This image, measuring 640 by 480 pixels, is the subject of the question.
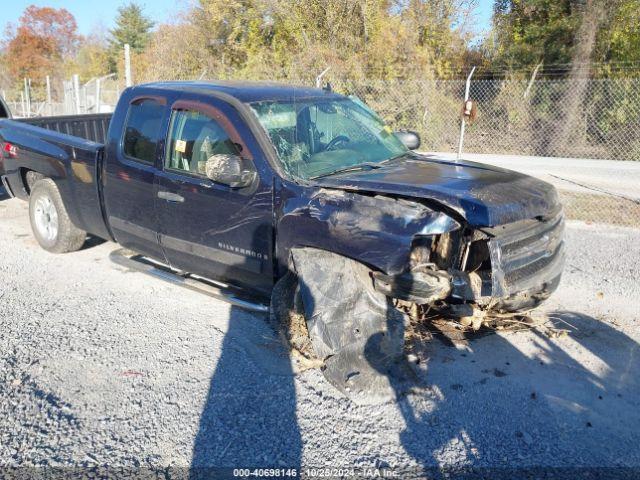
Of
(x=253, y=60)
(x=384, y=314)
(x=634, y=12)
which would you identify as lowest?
(x=384, y=314)

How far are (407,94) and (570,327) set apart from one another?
1067 centimetres

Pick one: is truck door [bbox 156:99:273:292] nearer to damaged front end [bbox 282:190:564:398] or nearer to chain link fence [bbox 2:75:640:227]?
damaged front end [bbox 282:190:564:398]

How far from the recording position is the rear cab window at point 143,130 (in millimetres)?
4641

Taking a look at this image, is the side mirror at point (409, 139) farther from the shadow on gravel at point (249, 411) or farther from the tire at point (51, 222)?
the tire at point (51, 222)

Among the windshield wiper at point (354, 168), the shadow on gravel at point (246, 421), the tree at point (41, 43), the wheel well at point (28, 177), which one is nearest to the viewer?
the shadow on gravel at point (246, 421)

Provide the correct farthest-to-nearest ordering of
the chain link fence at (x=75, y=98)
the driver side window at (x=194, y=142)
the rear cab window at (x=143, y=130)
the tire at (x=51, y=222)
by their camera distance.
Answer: the chain link fence at (x=75, y=98), the tire at (x=51, y=222), the rear cab window at (x=143, y=130), the driver side window at (x=194, y=142)

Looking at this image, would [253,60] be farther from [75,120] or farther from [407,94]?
[75,120]

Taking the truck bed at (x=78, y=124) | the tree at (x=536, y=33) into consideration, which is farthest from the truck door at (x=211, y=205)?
the tree at (x=536, y=33)

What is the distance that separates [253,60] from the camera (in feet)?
58.6

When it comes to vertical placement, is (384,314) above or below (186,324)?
above

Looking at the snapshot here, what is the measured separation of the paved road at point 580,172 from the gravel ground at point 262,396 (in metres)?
5.91

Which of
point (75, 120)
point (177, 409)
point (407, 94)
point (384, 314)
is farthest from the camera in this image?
point (407, 94)

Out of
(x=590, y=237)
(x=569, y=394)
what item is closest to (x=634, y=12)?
(x=590, y=237)

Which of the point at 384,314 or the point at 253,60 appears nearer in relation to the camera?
the point at 384,314
